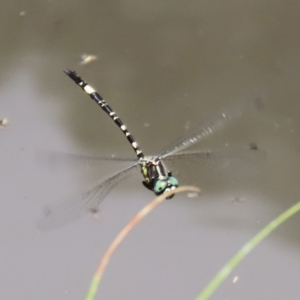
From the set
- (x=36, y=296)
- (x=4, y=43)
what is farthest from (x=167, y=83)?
(x=36, y=296)

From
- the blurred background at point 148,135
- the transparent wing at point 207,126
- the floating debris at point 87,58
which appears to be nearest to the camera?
the blurred background at point 148,135

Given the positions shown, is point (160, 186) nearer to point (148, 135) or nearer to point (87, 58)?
point (148, 135)

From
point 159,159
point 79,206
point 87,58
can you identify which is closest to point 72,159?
point 79,206

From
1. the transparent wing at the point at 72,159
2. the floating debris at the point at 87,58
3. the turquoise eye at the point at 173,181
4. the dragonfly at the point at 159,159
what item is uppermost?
the floating debris at the point at 87,58

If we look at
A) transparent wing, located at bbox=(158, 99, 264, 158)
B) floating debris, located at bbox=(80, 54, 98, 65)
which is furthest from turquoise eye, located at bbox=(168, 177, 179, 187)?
floating debris, located at bbox=(80, 54, 98, 65)

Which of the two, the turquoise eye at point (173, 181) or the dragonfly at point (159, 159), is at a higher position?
the dragonfly at point (159, 159)

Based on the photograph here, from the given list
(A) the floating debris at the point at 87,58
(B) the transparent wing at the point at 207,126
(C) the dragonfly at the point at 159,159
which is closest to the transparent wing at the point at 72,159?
(C) the dragonfly at the point at 159,159

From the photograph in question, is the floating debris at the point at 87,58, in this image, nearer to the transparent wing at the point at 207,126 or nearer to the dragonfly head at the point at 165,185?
the transparent wing at the point at 207,126
